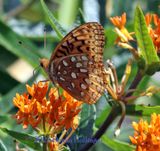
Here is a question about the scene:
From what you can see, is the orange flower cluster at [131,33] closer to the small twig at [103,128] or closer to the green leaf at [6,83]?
the small twig at [103,128]

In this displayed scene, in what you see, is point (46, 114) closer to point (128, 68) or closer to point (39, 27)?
point (128, 68)

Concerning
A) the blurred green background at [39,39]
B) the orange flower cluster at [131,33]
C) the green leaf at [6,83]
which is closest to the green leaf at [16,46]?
the blurred green background at [39,39]

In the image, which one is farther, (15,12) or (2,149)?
(15,12)

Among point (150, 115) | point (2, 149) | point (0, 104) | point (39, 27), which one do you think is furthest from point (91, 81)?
point (39, 27)

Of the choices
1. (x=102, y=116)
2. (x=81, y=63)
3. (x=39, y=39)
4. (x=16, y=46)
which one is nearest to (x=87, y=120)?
(x=102, y=116)

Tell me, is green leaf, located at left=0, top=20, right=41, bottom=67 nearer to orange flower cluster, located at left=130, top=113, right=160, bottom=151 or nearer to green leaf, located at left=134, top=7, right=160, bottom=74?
green leaf, located at left=134, top=7, right=160, bottom=74

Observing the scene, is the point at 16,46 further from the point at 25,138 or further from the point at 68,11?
the point at 25,138
